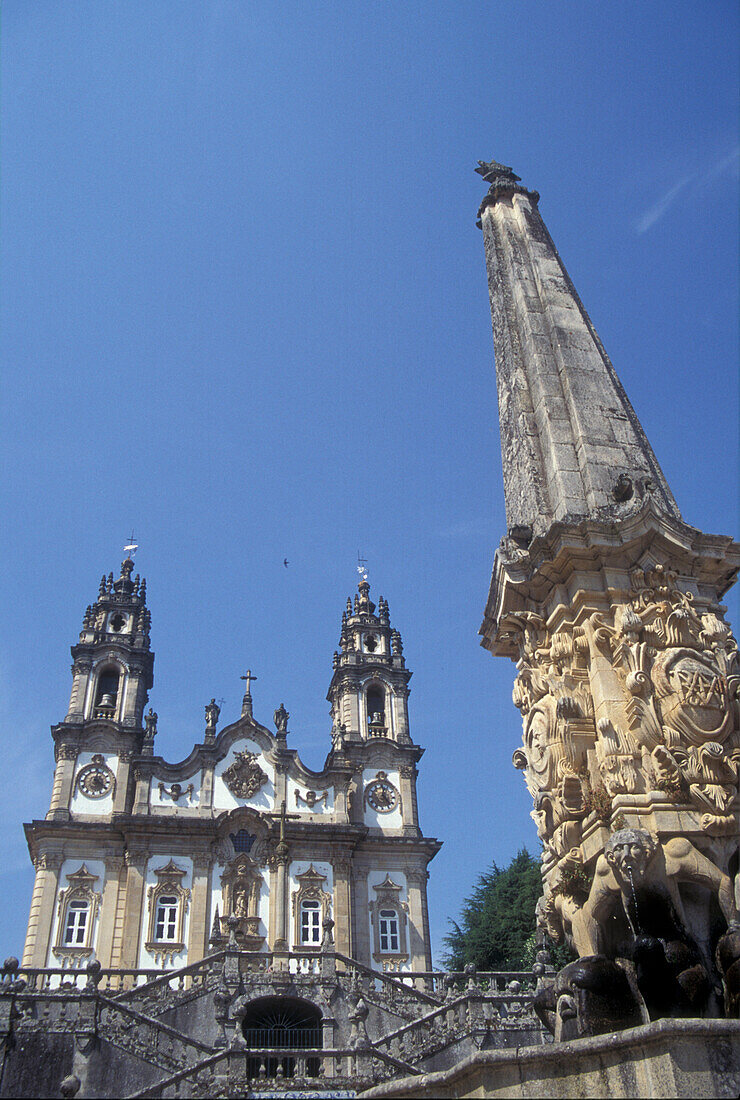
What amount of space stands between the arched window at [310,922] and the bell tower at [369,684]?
7.67m

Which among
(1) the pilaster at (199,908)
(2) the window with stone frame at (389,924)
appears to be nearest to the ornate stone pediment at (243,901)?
(1) the pilaster at (199,908)

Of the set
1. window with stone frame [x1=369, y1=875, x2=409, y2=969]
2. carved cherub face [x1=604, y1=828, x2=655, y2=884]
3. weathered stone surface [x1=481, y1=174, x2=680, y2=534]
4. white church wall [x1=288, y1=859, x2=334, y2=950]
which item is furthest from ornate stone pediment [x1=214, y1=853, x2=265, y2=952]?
carved cherub face [x1=604, y1=828, x2=655, y2=884]

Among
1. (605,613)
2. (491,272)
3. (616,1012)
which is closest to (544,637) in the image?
(605,613)

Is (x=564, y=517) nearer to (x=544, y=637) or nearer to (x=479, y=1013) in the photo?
(x=544, y=637)

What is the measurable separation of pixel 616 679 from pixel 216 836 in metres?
30.4

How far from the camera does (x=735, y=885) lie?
21.6 feet

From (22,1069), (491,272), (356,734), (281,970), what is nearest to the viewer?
(491,272)

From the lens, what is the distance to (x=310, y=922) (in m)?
34.2

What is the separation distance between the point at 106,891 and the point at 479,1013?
19.4 metres

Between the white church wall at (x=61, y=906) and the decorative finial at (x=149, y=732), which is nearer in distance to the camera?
the white church wall at (x=61, y=906)

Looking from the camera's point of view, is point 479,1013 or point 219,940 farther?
point 219,940

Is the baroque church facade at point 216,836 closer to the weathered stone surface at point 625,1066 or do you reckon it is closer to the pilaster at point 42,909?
the pilaster at point 42,909

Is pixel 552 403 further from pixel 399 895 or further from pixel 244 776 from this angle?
pixel 244 776

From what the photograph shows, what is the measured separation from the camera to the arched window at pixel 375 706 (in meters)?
41.4
